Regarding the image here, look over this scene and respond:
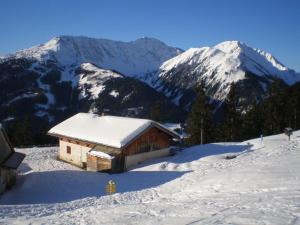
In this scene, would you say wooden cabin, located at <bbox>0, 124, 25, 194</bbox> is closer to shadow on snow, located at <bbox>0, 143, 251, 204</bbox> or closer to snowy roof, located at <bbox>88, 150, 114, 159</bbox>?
shadow on snow, located at <bbox>0, 143, 251, 204</bbox>

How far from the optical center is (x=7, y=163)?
2680cm

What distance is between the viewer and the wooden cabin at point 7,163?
1007 inches

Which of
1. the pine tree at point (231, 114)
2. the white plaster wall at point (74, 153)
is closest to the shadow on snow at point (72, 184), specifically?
the white plaster wall at point (74, 153)

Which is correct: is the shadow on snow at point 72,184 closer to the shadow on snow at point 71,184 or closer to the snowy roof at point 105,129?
the shadow on snow at point 71,184

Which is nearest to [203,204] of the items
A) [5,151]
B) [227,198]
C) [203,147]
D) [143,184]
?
[227,198]

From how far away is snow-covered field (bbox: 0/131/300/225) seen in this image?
1450cm

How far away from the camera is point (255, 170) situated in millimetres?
24016

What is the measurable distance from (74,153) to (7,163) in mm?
11986

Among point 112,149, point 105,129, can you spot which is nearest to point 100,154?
point 112,149

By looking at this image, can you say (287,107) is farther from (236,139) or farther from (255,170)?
(255,170)

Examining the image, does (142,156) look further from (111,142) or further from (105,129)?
(105,129)

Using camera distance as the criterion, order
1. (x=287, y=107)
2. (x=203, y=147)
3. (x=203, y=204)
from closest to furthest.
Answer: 1. (x=203, y=204)
2. (x=203, y=147)
3. (x=287, y=107)

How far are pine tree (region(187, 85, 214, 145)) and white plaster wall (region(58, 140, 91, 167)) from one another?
17.7 m

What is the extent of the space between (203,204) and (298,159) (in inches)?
493
